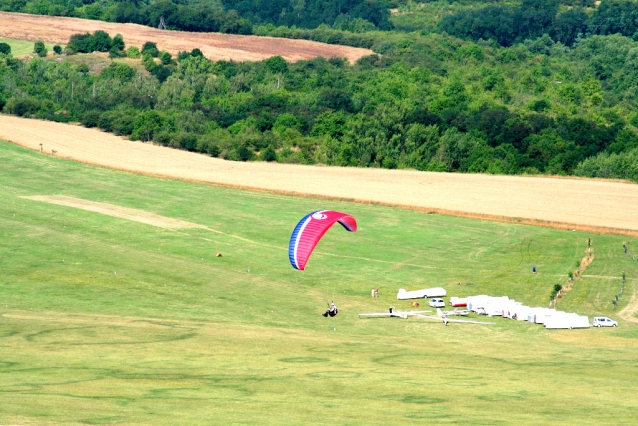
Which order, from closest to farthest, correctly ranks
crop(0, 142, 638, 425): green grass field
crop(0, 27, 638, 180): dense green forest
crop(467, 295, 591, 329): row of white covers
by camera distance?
crop(0, 142, 638, 425): green grass field, crop(467, 295, 591, 329): row of white covers, crop(0, 27, 638, 180): dense green forest

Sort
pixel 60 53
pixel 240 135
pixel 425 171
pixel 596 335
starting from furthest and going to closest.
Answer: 1. pixel 60 53
2. pixel 240 135
3. pixel 425 171
4. pixel 596 335

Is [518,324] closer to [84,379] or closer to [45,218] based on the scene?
[84,379]

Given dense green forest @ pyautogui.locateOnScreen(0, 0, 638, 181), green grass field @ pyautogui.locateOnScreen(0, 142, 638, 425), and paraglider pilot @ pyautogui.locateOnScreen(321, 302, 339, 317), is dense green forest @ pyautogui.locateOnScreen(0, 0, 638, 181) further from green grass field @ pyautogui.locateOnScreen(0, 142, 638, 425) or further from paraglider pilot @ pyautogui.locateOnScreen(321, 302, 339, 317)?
paraglider pilot @ pyautogui.locateOnScreen(321, 302, 339, 317)

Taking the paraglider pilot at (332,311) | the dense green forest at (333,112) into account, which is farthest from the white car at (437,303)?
the dense green forest at (333,112)

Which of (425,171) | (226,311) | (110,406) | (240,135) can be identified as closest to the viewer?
(110,406)

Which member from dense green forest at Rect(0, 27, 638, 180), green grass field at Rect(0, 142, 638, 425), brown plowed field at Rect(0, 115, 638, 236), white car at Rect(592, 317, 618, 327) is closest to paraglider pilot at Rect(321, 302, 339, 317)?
green grass field at Rect(0, 142, 638, 425)

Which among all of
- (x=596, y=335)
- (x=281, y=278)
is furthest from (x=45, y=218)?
(x=596, y=335)

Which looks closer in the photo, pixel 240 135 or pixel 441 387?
pixel 441 387
